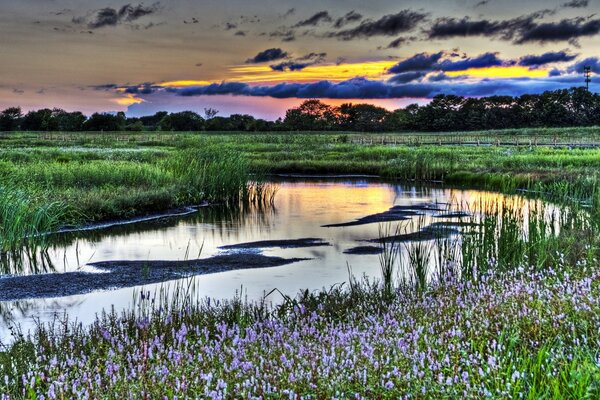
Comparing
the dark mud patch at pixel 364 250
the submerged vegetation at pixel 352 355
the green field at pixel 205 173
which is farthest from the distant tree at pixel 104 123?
the submerged vegetation at pixel 352 355

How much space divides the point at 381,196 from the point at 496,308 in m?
28.6

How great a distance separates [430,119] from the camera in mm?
165250

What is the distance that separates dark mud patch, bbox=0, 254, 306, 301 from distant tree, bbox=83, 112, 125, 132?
141 metres

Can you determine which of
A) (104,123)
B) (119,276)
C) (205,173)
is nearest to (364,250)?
(119,276)

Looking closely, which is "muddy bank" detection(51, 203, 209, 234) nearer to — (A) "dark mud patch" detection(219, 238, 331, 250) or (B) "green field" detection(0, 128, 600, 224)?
(B) "green field" detection(0, 128, 600, 224)

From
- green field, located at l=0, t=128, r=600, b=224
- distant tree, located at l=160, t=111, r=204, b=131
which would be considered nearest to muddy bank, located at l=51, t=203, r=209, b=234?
green field, located at l=0, t=128, r=600, b=224

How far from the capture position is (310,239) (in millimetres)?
Answer: 22031

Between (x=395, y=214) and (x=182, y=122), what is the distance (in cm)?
14085

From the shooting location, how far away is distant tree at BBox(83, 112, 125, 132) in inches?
5945

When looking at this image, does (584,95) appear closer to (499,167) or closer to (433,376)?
(499,167)

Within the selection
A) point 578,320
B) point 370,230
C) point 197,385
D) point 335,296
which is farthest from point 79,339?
point 370,230

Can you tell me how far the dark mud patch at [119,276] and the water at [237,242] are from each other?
1.49 ft

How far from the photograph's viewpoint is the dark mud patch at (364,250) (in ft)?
63.0

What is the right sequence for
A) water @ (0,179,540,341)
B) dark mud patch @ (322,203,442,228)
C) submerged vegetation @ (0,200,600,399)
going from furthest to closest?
dark mud patch @ (322,203,442,228) → water @ (0,179,540,341) → submerged vegetation @ (0,200,600,399)
